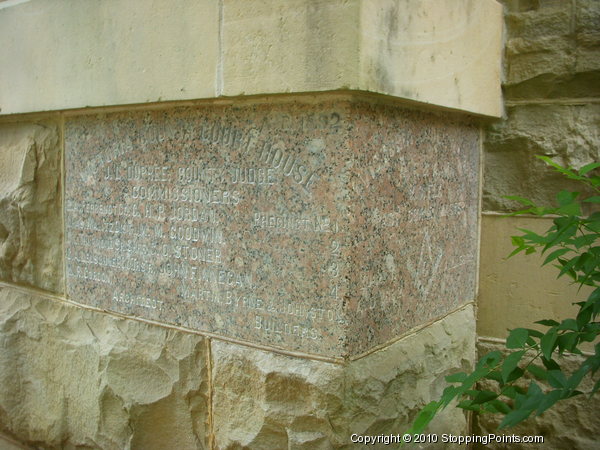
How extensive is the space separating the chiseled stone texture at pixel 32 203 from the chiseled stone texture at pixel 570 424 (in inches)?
82.9

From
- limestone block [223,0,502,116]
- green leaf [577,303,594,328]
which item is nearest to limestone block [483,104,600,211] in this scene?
limestone block [223,0,502,116]

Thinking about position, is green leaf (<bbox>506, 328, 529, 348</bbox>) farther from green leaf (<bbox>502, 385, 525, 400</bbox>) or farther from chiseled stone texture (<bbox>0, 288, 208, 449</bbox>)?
chiseled stone texture (<bbox>0, 288, 208, 449</bbox>)

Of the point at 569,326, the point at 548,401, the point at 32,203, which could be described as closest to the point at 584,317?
the point at 569,326

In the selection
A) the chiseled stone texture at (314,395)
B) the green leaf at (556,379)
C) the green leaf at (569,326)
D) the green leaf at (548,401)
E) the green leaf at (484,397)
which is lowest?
the chiseled stone texture at (314,395)

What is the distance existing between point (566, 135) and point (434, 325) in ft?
3.07

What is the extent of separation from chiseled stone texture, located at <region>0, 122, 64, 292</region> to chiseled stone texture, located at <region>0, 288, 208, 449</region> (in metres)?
0.14

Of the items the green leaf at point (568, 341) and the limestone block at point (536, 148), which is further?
the limestone block at point (536, 148)

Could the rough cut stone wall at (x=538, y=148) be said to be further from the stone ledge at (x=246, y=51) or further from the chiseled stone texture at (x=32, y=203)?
the chiseled stone texture at (x=32, y=203)

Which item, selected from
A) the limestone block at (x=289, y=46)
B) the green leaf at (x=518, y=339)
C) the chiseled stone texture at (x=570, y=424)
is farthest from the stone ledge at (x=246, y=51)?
the chiseled stone texture at (x=570, y=424)

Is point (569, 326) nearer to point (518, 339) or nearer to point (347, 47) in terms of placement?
point (518, 339)

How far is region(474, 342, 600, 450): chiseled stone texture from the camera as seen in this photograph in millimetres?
2324

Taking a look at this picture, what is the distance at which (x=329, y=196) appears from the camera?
1.74 m

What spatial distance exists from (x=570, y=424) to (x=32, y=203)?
2.44 meters

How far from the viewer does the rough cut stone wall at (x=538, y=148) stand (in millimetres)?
2336
